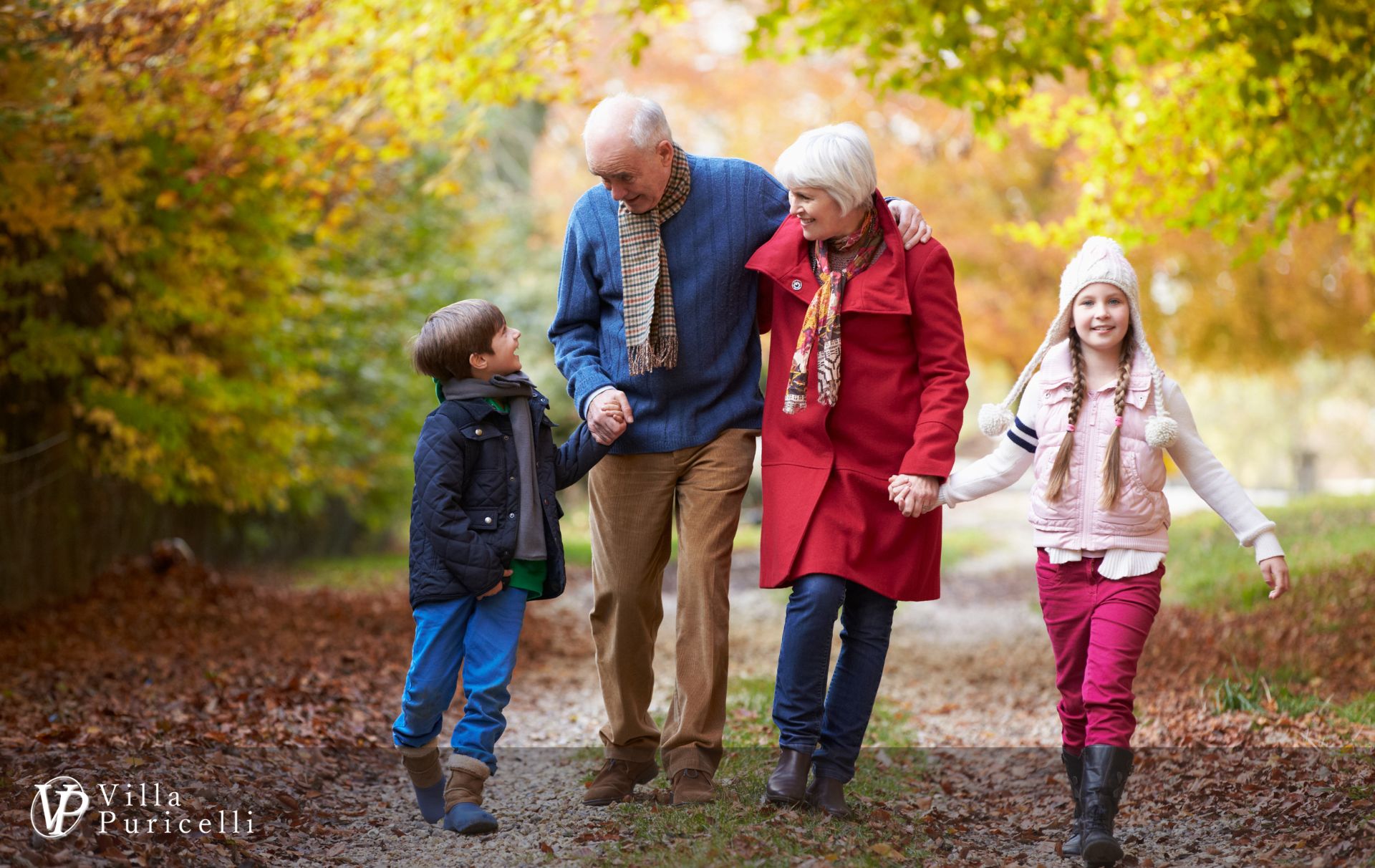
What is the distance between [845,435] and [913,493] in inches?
12.1

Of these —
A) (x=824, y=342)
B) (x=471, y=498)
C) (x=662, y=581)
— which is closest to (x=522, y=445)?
(x=471, y=498)

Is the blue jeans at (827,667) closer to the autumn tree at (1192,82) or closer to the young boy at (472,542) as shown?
the young boy at (472,542)

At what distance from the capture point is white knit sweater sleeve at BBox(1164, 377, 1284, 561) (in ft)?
11.6

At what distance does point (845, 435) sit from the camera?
12.5 feet

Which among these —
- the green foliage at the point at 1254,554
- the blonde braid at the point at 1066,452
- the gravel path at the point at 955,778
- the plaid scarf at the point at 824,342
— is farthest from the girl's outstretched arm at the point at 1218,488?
the green foliage at the point at 1254,554

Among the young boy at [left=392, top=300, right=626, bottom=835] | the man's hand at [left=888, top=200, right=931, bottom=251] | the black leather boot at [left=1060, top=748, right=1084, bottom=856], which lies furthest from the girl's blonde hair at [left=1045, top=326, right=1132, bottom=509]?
the young boy at [left=392, top=300, right=626, bottom=835]

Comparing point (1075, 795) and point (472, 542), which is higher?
point (472, 542)

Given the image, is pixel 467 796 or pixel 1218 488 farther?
pixel 467 796

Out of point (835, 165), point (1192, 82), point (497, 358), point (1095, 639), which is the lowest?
point (1095, 639)

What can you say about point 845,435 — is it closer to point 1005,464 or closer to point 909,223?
point 1005,464

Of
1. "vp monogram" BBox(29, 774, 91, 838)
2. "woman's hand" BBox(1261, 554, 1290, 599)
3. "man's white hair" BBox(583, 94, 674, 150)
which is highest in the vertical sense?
"man's white hair" BBox(583, 94, 674, 150)

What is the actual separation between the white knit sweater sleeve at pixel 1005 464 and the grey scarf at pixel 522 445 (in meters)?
1.22

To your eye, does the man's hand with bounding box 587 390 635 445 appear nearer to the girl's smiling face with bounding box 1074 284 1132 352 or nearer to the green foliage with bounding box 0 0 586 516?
the girl's smiling face with bounding box 1074 284 1132 352

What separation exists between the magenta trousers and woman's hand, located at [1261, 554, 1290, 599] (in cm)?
27
